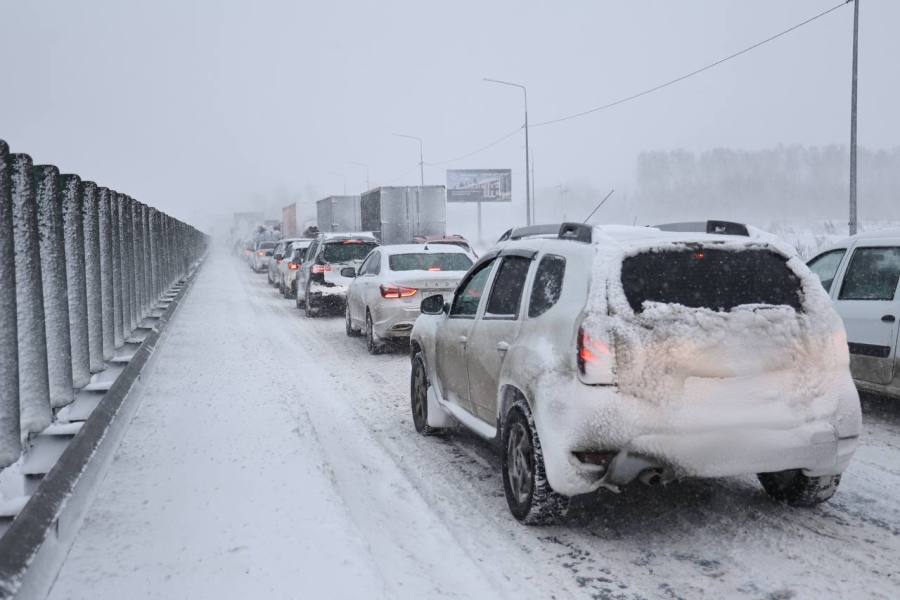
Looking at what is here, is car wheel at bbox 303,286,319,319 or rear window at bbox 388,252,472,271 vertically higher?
rear window at bbox 388,252,472,271

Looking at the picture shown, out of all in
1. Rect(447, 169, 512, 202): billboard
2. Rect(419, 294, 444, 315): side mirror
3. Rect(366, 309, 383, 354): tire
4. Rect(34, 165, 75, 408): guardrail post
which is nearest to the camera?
Rect(34, 165, 75, 408): guardrail post

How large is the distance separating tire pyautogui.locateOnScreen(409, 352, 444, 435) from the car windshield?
12143mm

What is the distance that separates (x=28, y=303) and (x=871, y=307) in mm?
7034

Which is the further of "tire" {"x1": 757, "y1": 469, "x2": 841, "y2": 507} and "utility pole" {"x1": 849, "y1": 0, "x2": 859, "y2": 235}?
"utility pole" {"x1": 849, "y1": 0, "x2": 859, "y2": 235}

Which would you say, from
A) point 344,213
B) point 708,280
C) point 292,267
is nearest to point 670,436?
point 708,280

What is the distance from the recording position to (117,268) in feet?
36.3

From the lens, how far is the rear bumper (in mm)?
4809

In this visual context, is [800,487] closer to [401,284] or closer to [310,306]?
[401,284]

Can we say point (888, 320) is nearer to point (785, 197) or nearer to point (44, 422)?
point (44, 422)

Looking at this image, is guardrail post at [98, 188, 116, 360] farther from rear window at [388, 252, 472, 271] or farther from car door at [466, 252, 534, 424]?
rear window at [388, 252, 472, 271]

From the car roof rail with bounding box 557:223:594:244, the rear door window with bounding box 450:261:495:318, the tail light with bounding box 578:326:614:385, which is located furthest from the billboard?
the tail light with bounding box 578:326:614:385

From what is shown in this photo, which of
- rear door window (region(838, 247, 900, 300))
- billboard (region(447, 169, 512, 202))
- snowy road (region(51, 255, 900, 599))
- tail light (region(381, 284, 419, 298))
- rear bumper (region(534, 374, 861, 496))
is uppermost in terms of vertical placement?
billboard (region(447, 169, 512, 202))

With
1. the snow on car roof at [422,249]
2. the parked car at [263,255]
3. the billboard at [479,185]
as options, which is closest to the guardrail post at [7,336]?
the snow on car roof at [422,249]

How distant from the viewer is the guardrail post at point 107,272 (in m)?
9.25
